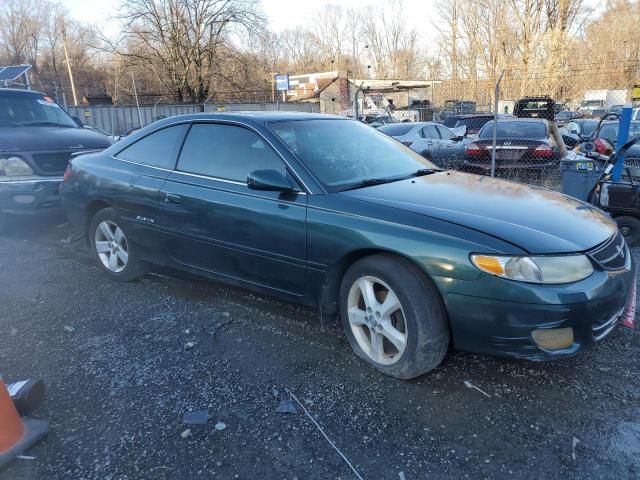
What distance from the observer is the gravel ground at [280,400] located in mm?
2162

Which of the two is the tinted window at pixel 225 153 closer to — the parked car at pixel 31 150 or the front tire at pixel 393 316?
the front tire at pixel 393 316

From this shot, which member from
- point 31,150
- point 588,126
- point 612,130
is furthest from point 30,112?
point 588,126

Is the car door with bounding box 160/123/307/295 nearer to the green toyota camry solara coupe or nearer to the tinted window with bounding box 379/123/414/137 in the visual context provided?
the green toyota camry solara coupe

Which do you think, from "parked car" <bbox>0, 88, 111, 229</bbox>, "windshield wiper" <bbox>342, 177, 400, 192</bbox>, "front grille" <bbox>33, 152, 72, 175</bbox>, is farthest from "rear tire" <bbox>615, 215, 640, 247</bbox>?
"front grille" <bbox>33, 152, 72, 175</bbox>

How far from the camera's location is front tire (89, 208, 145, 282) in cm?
427

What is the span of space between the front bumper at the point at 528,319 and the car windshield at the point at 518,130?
8.18 meters

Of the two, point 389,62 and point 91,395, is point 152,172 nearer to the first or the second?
point 91,395

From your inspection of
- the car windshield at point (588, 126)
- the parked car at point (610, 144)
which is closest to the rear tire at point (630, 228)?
the parked car at point (610, 144)

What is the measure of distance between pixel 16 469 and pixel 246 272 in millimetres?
1690

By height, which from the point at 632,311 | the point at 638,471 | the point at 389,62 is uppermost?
the point at 389,62

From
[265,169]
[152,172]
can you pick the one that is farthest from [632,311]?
[152,172]

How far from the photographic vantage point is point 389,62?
6075 centimetres

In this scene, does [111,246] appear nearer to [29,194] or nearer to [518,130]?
[29,194]

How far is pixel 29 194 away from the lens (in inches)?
234
